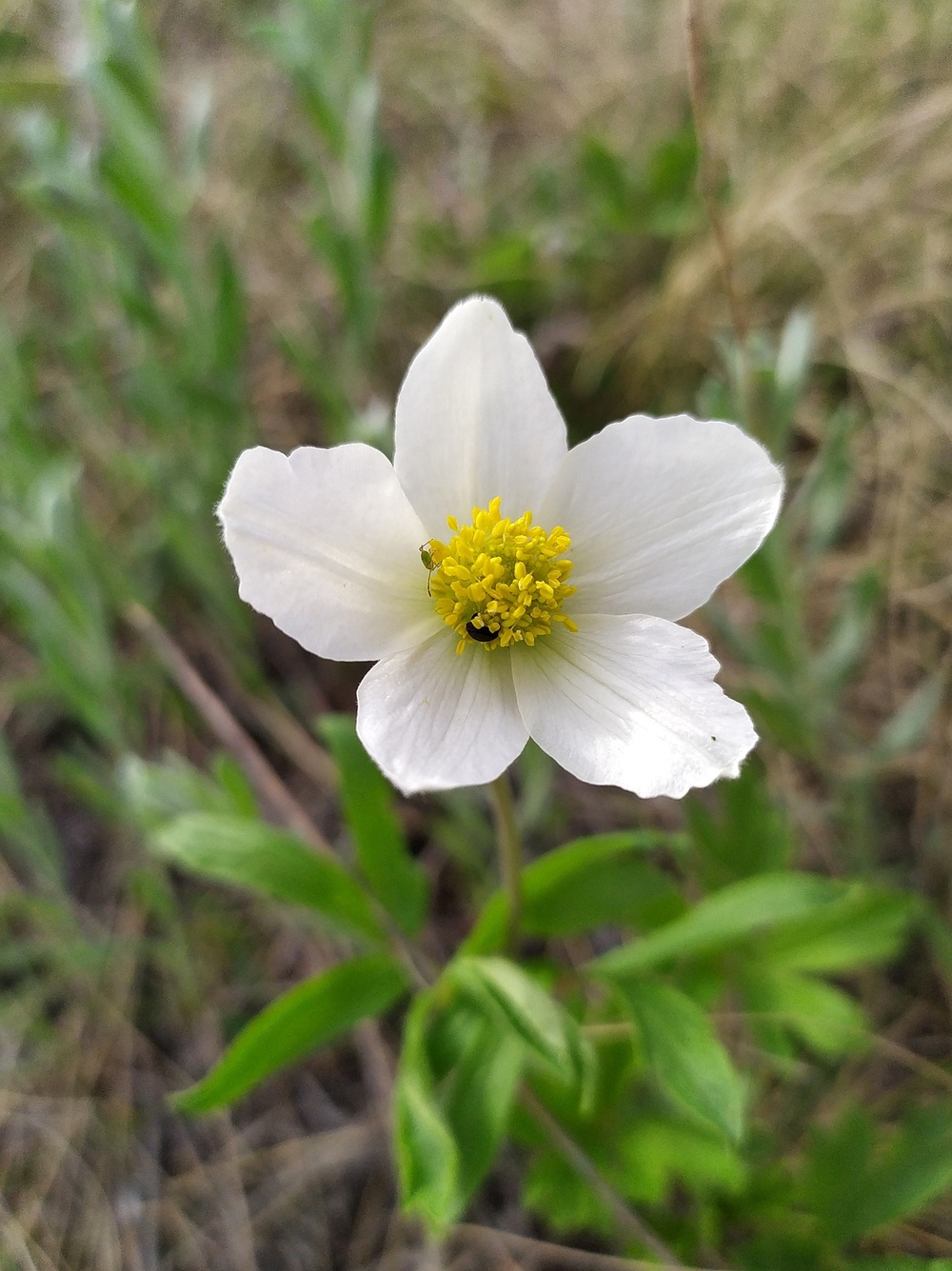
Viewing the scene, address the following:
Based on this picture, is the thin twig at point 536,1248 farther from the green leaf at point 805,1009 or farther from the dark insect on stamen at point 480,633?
the dark insect on stamen at point 480,633

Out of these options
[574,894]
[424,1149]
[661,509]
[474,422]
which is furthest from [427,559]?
[424,1149]

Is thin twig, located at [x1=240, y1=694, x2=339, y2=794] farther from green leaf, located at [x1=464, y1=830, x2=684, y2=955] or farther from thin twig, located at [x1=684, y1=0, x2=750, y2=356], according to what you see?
thin twig, located at [x1=684, y1=0, x2=750, y2=356]

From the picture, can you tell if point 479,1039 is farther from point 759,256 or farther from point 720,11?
point 720,11

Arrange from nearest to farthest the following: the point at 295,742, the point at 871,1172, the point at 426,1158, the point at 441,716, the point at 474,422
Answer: the point at 441,716 < the point at 474,422 < the point at 426,1158 < the point at 871,1172 < the point at 295,742

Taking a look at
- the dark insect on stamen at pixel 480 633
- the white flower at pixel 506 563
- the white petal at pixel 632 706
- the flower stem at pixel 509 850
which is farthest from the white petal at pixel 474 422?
the flower stem at pixel 509 850

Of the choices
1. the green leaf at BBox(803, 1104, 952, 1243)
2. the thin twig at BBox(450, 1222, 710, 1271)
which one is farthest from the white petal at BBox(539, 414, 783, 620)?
the thin twig at BBox(450, 1222, 710, 1271)

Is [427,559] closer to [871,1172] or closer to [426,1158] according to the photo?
[426,1158]
